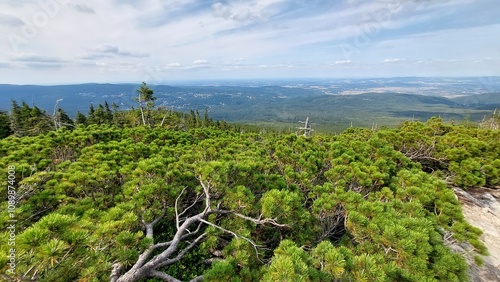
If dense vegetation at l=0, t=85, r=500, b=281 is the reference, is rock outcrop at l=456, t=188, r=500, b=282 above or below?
below

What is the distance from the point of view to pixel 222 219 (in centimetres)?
491

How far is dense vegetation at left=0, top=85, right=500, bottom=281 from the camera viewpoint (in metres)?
2.74

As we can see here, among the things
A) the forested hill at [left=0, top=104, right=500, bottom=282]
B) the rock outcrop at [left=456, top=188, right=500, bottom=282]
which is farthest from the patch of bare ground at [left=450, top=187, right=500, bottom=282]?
the forested hill at [left=0, top=104, right=500, bottom=282]

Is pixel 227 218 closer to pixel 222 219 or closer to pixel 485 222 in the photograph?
pixel 222 219

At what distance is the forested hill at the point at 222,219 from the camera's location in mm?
2672

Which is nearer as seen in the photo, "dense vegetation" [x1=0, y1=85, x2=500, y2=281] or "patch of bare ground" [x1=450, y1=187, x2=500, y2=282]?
"dense vegetation" [x1=0, y1=85, x2=500, y2=281]

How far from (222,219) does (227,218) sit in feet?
0.72

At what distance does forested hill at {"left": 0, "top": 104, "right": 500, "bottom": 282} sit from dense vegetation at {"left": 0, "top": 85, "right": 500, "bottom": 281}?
0.02 m

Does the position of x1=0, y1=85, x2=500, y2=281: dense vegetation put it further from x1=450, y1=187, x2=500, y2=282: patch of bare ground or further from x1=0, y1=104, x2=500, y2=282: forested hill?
x1=450, y1=187, x2=500, y2=282: patch of bare ground

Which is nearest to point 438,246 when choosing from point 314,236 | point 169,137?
point 314,236

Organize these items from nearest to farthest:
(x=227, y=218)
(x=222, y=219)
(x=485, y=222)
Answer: (x=227, y=218), (x=222, y=219), (x=485, y=222)

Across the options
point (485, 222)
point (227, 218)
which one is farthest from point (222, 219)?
point (485, 222)

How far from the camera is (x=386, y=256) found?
338 cm

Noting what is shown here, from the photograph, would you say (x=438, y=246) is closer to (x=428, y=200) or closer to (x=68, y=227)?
(x=428, y=200)
